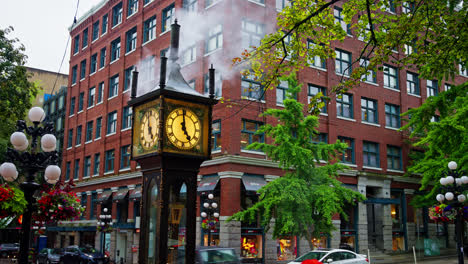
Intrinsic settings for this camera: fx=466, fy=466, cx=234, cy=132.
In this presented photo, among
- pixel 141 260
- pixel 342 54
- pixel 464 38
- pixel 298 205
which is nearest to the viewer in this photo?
pixel 141 260

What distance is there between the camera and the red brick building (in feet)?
89.0

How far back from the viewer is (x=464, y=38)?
29.3 feet

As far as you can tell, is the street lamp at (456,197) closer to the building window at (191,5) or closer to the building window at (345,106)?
the building window at (345,106)

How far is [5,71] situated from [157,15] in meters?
13.2

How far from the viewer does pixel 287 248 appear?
28719 millimetres

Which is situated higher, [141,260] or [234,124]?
[234,124]

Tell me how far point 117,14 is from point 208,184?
21.7 metres

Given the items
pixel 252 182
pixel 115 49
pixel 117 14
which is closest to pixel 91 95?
pixel 115 49

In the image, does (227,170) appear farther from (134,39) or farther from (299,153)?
(134,39)

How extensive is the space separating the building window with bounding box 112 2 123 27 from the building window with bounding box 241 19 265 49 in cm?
1675

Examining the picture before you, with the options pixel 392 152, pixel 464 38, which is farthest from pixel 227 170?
pixel 464 38

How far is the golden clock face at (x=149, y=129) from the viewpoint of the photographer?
22.3 ft

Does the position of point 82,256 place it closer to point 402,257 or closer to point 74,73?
point 402,257

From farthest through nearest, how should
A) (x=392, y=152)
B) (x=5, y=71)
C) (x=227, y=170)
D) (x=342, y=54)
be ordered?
(x=392, y=152) → (x=342, y=54) → (x=227, y=170) → (x=5, y=71)
